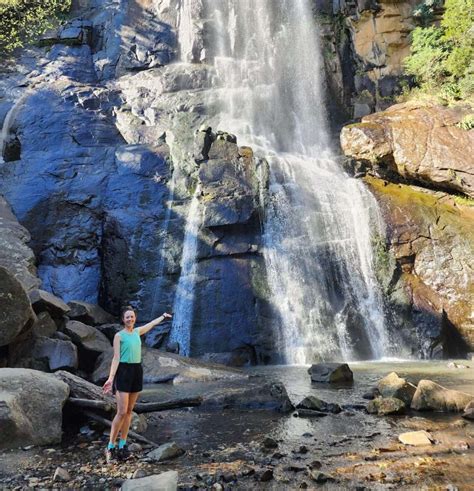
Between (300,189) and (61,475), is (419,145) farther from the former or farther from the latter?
(61,475)

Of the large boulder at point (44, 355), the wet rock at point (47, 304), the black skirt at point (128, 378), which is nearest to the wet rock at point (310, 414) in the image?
the black skirt at point (128, 378)

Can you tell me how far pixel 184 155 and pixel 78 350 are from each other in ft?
36.4

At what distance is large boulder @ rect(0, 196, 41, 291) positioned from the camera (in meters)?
14.5

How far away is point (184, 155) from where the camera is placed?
2181 centimetres

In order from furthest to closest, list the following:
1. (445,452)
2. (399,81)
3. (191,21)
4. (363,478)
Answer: (191,21)
(399,81)
(445,452)
(363,478)

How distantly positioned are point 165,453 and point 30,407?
88.1 inches

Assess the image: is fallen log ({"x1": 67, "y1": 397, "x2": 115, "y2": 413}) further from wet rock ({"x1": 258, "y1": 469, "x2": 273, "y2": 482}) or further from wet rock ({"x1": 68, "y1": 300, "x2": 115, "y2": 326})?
wet rock ({"x1": 68, "y1": 300, "x2": 115, "y2": 326})

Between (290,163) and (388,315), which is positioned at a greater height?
(290,163)

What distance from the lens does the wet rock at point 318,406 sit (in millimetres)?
8453

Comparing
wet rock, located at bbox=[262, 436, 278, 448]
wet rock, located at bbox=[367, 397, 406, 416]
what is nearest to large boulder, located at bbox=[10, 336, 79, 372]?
wet rock, located at bbox=[262, 436, 278, 448]

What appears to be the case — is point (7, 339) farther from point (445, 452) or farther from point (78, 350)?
point (445, 452)

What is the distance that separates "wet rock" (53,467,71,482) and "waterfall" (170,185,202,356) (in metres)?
11.6

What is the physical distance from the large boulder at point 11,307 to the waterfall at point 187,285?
23.7ft

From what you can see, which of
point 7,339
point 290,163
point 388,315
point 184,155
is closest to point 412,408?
point 7,339
